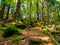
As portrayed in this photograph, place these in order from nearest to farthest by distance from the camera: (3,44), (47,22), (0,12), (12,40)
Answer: (3,44) → (12,40) → (47,22) → (0,12)

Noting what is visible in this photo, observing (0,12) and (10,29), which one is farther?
(0,12)

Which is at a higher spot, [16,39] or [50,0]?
[50,0]

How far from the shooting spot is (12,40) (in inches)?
352

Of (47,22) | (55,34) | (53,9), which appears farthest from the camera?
(53,9)

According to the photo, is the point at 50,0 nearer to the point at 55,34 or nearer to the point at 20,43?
the point at 55,34

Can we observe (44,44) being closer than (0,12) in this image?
Yes

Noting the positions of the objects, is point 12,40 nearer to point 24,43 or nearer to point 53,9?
point 24,43

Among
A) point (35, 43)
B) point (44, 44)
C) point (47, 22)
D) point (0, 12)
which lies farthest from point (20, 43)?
point (0, 12)

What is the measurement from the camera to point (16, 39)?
9.08 meters

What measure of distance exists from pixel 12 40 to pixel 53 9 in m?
27.5

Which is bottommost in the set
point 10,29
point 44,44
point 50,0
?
point 44,44

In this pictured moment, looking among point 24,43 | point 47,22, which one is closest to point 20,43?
point 24,43

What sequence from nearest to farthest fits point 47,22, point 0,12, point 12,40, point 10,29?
point 12,40
point 10,29
point 47,22
point 0,12

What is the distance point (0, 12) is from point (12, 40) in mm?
14911
